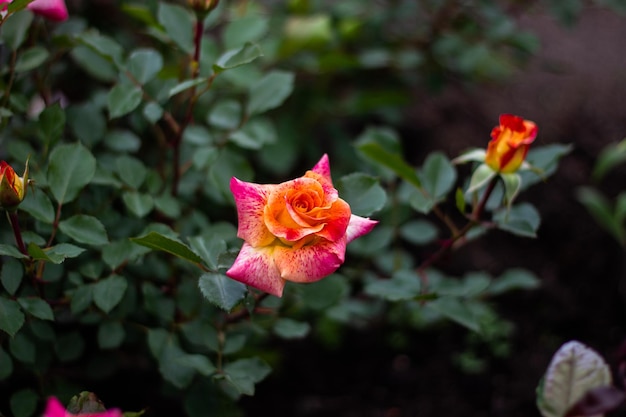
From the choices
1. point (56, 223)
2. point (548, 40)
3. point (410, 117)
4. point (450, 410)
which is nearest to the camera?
point (56, 223)

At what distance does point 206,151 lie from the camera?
0.84 meters

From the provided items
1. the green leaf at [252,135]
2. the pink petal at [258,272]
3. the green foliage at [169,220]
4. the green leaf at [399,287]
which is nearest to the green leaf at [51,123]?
the green foliage at [169,220]

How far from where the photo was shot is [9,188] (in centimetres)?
61

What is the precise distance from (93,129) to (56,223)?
0.20m

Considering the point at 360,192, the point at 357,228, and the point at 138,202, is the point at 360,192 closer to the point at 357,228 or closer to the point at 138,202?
the point at 357,228

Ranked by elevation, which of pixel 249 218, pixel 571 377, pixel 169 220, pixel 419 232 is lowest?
pixel 419 232

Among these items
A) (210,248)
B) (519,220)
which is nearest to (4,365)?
(210,248)

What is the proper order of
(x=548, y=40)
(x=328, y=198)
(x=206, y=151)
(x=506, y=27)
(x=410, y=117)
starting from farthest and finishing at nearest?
(x=548, y=40)
(x=410, y=117)
(x=506, y=27)
(x=206, y=151)
(x=328, y=198)

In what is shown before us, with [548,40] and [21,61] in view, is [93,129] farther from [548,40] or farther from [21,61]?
[548,40]

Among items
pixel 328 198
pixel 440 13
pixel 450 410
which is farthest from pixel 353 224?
pixel 440 13

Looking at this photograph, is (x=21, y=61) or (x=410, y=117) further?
(x=410, y=117)

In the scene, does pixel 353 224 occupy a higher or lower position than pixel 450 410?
higher

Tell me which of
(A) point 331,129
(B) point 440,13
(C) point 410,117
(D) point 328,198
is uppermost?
(D) point 328,198

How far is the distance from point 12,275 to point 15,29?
1.00 feet
